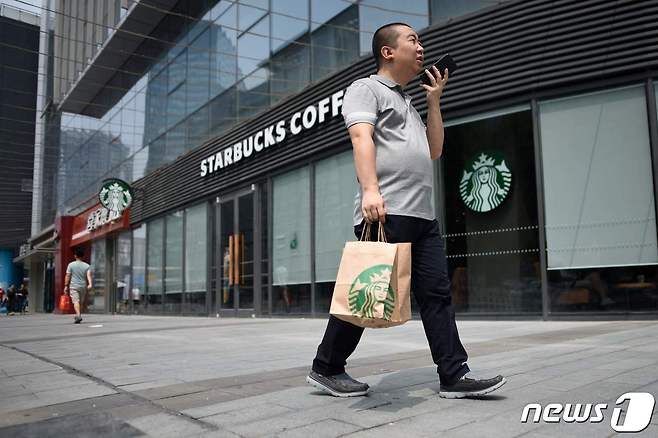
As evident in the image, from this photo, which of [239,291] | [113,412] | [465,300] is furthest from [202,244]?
[113,412]

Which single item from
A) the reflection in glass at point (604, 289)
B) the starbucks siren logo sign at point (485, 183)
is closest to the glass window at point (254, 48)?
the starbucks siren logo sign at point (485, 183)

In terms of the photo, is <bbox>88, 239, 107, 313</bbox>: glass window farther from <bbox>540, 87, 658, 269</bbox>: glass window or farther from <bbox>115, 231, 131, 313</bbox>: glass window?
<bbox>540, 87, 658, 269</bbox>: glass window

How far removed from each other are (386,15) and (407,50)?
8.95 m

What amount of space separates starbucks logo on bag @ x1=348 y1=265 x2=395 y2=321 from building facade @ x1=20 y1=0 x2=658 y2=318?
6.77m

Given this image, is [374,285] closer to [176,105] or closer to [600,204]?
[600,204]

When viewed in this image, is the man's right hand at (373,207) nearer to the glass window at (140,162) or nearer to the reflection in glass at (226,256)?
the reflection in glass at (226,256)

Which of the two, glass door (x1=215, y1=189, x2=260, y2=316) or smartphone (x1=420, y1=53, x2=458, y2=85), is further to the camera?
glass door (x1=215, y1=189, x2=260, y2=316)

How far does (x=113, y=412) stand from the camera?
2852mm

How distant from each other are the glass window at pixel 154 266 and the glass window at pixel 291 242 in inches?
294

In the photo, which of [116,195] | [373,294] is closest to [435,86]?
[373,294]

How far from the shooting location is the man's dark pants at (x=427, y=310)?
9.52 ft

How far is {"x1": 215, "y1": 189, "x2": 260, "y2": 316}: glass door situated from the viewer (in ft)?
48.9

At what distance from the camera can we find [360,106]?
9.70 ft

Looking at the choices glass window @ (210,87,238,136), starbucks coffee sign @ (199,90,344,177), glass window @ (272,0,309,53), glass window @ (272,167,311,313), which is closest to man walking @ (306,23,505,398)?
starbucks coffee sign @ (199,90,344,177)
